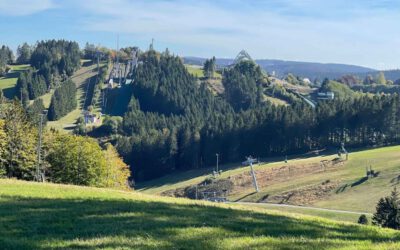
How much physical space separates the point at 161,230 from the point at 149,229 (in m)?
0.35

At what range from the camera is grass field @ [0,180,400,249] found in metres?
11.5

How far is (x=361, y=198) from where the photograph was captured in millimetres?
76812

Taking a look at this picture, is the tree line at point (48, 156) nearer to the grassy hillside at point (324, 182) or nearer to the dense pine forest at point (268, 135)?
the grassy hillside at point (324, 182)

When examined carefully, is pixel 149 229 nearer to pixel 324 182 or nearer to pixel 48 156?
pixel 48 156

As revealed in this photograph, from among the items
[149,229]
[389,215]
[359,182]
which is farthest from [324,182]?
[149,229]

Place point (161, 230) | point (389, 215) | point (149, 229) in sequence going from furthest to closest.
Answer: point (389, 215) → point (149, 229) → point (161, 230)

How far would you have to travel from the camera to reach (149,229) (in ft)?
43.6

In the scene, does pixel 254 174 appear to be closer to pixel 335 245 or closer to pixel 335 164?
pixel 335 164

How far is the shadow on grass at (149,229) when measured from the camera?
1162 centimetres

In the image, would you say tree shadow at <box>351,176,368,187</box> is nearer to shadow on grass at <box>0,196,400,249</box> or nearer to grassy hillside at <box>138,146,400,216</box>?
grassy hillside at <box>138,146,400,216</box>

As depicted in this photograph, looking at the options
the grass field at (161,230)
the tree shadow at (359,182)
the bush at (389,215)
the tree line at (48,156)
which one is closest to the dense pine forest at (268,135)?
the tree shadow at (359,182)

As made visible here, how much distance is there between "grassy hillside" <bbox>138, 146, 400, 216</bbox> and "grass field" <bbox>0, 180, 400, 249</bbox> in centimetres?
5738

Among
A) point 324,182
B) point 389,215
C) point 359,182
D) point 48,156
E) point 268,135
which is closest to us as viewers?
point 389,215

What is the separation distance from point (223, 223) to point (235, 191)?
90291 millimetres
